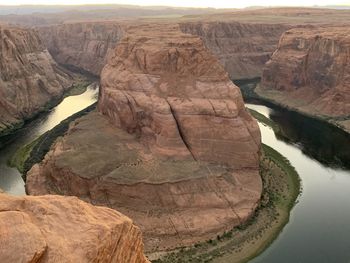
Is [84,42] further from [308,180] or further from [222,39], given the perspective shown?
→ [308,180]

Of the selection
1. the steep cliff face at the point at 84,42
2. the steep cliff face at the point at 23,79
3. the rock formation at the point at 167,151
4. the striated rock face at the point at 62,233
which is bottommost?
the steep cliff face at the point at 84,42

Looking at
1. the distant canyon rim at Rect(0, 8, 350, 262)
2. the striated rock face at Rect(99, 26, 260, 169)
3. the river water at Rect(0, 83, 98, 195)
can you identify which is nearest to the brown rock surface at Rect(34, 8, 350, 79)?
the river water at Rect(0, 83, 98, 195)

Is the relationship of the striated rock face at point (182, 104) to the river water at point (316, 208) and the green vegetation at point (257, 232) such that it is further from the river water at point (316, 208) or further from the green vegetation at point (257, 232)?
the river water at point (316, 208)

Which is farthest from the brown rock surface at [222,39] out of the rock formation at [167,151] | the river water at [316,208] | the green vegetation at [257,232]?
the green vegetation at [257,232]

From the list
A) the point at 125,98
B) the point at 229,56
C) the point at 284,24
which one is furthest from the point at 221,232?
the point at 284,24

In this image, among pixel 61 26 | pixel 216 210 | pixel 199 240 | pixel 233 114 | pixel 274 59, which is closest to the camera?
pixel 199 240

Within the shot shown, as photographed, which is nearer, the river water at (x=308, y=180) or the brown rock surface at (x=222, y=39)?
the river water at (x=308, y=180)

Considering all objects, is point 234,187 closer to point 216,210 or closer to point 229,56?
point 216,210
